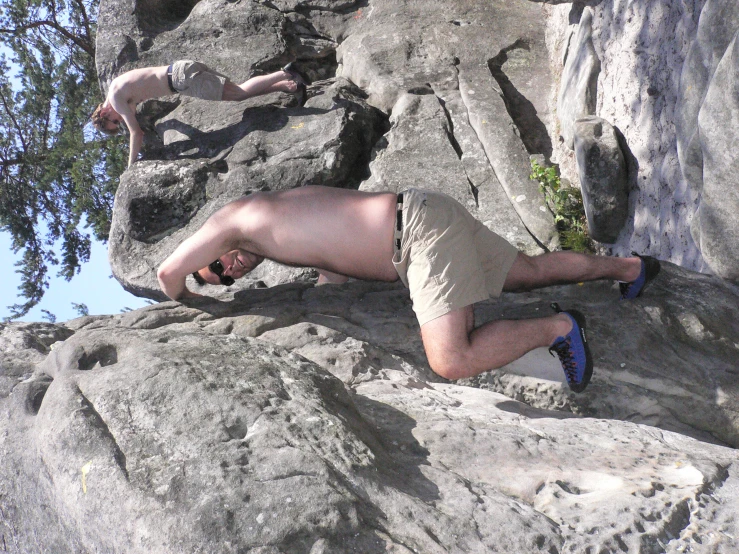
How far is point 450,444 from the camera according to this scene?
87.3 inches

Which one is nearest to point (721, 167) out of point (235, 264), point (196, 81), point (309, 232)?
point (309, 232)

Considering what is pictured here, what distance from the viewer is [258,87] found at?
5430 millimetres

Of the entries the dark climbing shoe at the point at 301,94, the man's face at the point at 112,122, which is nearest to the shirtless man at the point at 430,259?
the dark climbing shoe at the point at 301,94

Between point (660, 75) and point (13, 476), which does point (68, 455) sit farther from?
point (660, 75)

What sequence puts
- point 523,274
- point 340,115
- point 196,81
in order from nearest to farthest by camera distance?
point 523,274 < point 340,115 < point 196,81

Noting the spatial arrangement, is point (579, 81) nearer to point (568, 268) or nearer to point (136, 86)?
point (568, 268)

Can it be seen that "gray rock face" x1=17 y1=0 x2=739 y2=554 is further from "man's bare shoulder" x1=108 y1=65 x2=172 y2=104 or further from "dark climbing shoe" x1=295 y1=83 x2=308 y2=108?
"man's bare shoulder" x1=108 y1=65 x2=172 y2=104

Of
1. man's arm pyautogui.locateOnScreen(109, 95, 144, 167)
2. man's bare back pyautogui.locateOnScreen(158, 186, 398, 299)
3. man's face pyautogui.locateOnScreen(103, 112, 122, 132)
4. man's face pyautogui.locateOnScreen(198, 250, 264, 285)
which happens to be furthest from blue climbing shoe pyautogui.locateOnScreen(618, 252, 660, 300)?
man's face pyautogui.locateOnScreen(103, 112, 122, 132)

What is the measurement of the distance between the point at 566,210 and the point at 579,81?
87 centimetres

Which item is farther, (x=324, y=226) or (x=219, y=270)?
(x=219, y=270)

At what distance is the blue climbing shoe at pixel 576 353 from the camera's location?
2703 mm

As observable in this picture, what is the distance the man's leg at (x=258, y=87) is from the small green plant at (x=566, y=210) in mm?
2198

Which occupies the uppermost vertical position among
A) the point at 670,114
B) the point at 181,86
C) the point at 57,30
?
the point at 57,30

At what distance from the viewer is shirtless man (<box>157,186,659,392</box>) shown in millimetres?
2672
